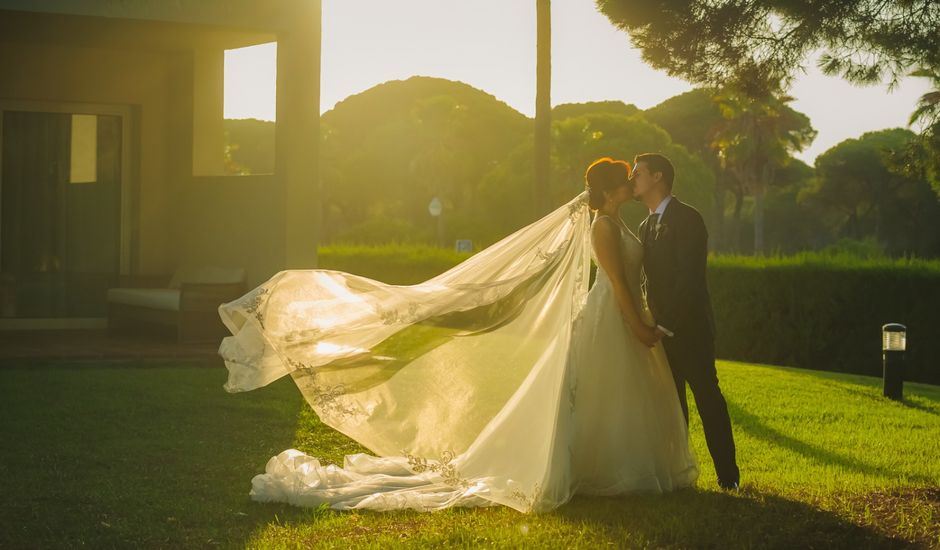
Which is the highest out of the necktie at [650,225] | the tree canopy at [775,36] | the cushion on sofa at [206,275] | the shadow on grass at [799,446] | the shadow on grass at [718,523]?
the tree canopy at [775,36]

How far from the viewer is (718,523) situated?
5434 millimetres

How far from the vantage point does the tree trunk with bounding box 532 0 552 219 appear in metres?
16.2

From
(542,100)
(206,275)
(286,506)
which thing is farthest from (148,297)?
(286,506)

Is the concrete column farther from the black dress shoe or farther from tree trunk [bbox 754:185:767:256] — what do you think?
tree trunk [bbox 754:185:767:256]

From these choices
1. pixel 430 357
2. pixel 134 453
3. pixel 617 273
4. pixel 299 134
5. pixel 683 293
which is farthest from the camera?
pixel 299 134

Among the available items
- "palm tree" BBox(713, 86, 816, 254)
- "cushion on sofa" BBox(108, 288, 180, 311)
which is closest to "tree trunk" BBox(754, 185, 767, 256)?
"palm tree" BBox(713, 86, 816, 254)

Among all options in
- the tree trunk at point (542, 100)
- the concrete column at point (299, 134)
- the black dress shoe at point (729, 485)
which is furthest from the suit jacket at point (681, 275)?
the tree trunk at point (542, 100)

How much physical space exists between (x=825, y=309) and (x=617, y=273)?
40.4 feet

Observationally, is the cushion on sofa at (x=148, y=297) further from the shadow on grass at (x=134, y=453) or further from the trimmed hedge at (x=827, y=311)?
the trimmed hedge at (x=827, y=311)

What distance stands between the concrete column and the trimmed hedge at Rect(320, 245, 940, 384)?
8.86m

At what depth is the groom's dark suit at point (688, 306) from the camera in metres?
6.01

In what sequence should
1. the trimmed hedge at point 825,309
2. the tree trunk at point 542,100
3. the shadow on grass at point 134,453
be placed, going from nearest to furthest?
the shadow on grass at point 134,453
the tree trunk at point 542,100
the trimmed hedge at point 825,309

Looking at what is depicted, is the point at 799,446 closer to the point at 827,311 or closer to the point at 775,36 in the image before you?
the point at 775,36

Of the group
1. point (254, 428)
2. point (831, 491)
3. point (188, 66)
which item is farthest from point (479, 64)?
point (831, 491)
